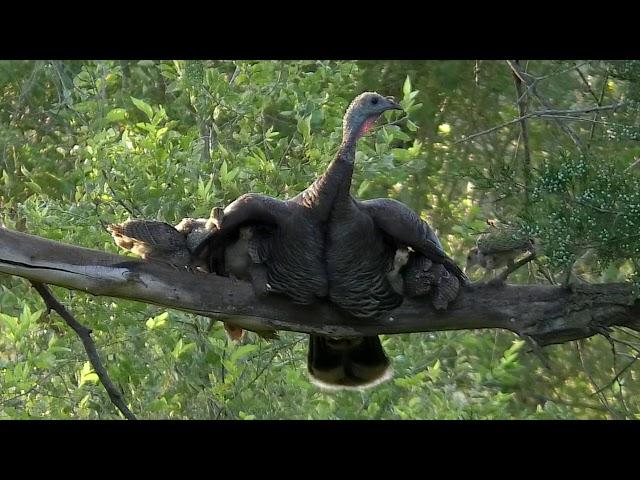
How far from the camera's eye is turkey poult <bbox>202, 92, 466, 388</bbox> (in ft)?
17.2

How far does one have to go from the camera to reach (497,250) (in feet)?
16.8

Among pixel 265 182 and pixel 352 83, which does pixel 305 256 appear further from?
pixel 352 83

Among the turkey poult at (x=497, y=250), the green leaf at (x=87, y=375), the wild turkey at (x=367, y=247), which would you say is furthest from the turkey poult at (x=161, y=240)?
the green leaf at (x=87, y=375)

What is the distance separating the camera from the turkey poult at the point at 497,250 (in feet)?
16.5

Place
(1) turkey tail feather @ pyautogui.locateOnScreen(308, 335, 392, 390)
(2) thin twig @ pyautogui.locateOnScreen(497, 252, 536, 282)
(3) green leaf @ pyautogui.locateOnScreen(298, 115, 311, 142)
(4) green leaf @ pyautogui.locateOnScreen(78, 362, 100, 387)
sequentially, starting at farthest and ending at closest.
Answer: (3) green leaf @ pyautogui.locateOnScreen(298, 115, 311, 142), (4) green leaf @ pyautogui.locateOnScreen(78, 362, 100, 387), (1) turkey tail feather @ pyautogui.locateOnScreen(308, 335, 392, 390), (2) thin twig @ pyautogui.locateOnScreen(497, 252, 536, 282)

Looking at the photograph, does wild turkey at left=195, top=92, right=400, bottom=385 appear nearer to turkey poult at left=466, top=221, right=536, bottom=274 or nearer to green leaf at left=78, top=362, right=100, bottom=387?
turkey poult at left=466, top=221, right=536, bottom=274

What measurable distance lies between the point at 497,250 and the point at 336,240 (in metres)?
0.74

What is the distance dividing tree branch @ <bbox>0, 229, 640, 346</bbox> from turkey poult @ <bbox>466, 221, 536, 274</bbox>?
4.9 inches

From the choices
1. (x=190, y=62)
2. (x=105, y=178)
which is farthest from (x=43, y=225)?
(x=190, y=62)

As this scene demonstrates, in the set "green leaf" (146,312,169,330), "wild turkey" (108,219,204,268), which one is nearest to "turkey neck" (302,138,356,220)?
"wild turkey" (108,219,204,268)

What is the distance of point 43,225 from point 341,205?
2.98 m

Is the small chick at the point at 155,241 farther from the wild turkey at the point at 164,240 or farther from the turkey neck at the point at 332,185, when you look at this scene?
the turkey neck at the point at 332,185

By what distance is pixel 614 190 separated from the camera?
4457 millimetres

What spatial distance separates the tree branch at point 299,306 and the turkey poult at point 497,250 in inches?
4.9
